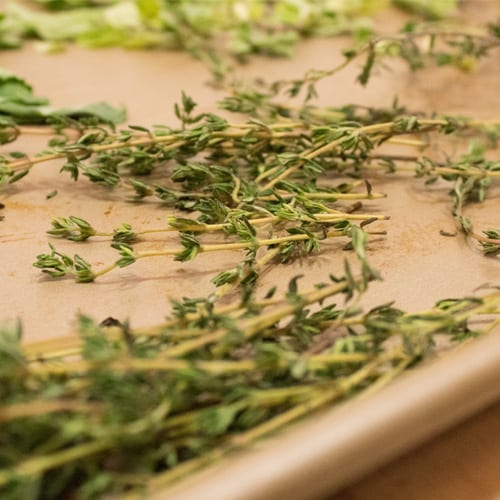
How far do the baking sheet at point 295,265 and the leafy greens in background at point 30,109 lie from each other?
0.05 meters

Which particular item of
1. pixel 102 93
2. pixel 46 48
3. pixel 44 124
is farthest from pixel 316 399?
pixel 46 48

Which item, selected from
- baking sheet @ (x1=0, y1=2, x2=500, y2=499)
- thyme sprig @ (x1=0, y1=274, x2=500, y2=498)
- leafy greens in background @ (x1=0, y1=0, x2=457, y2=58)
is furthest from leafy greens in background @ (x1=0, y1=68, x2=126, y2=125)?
thyme sprig @ (x1=0, y1=274, x2=500, y2=498)

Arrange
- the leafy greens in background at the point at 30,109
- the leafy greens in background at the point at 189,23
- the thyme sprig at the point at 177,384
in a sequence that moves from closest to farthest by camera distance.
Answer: the thyme sprig at the point at 177,384, the leafy greens in background at the point at 30,109, the leafy greens in background at the point at 189,23

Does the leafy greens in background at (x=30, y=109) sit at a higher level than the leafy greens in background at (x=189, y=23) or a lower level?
lower

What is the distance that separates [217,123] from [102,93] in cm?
48

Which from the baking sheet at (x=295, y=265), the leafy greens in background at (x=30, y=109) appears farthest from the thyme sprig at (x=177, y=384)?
the leafy greens in background at (x=30, y=109)

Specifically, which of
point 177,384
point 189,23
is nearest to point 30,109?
point 189,23

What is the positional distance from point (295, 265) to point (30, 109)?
58 cm

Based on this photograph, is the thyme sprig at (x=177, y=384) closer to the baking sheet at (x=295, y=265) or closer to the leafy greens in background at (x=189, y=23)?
the baking sheet at (x=295, y=265)

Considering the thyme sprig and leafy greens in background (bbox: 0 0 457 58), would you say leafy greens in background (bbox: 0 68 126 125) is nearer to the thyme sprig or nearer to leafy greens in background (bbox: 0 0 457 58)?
leafy greens in background (bbox: 0 0 457 58)

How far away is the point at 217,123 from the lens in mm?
1079

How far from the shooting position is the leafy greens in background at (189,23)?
1.65 m

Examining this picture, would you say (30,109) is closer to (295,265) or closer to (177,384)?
(295,265)

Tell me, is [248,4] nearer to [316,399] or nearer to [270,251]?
[270,251]
